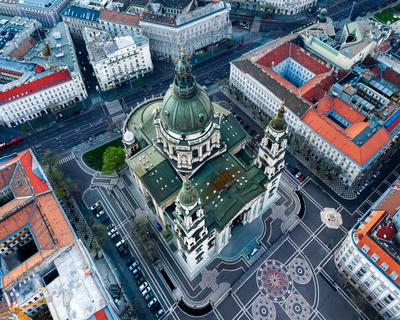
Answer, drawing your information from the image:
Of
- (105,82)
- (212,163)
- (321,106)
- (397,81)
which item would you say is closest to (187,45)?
(105,82)

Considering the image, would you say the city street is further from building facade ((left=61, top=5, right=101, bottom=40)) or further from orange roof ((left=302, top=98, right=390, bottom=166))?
building facade ((left=61, top=5, right=101, bottom=40))

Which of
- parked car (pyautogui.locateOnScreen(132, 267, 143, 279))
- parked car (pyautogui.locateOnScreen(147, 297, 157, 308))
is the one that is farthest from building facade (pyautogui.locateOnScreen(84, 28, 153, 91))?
parked car (pyautogui.locateOnScreen(147, 297, 157, 308))

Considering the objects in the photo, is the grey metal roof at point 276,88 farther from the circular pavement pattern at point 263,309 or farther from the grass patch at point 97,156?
the circular pavement pattern at point 263,309

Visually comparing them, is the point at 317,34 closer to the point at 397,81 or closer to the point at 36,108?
the point at 397,81

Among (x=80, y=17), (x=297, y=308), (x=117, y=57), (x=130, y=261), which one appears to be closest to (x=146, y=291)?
(x=130, y=261)

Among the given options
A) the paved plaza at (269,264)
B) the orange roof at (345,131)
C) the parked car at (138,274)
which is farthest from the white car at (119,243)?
the orange roof at (345,131)

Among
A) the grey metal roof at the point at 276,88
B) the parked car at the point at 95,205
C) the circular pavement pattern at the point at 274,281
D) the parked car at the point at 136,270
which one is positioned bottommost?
the circular pavement pattern at the point at 274,281

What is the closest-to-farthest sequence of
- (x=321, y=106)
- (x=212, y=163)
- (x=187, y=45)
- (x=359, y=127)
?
(x=212, y=163) → (x=359, y=127) → (x=321, y=106) → (x=187, y=45)
